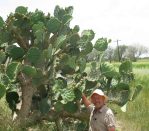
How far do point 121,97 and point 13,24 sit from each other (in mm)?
1953

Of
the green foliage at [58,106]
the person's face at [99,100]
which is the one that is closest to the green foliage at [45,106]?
the green foliage at [58,106]

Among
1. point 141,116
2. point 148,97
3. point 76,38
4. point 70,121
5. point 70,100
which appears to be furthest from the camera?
point 148,97

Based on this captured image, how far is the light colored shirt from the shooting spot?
532cm

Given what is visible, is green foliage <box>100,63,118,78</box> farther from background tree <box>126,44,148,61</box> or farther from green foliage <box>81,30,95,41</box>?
background tree <box>126,44,148,61</box>

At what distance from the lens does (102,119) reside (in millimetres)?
5344

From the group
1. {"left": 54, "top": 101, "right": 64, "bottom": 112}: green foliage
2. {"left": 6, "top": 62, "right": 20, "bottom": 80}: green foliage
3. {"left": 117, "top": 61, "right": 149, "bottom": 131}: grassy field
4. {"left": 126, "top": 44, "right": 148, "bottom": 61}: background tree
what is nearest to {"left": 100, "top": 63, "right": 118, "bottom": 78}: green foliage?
{"left": 54, "top": 101, "right": 64, "bottom": 112}: green foliage

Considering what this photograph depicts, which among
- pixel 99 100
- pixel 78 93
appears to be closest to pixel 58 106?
pixel 78 93

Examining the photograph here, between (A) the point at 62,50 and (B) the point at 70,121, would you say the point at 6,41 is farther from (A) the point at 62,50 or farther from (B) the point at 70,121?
(B) the point at 70,121

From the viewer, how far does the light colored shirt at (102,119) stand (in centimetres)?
532

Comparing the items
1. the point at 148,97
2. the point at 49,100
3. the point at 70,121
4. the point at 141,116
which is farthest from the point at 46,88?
the point at 148,97

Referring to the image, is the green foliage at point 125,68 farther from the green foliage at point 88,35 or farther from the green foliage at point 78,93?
the green foliage at point 78,93

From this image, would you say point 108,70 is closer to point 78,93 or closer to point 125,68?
point 125,68

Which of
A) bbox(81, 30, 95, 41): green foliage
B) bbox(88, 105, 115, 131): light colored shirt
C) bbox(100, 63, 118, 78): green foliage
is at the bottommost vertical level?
bbox(88, 105, 115, 131): light colored shirt

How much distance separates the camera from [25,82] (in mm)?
6746
